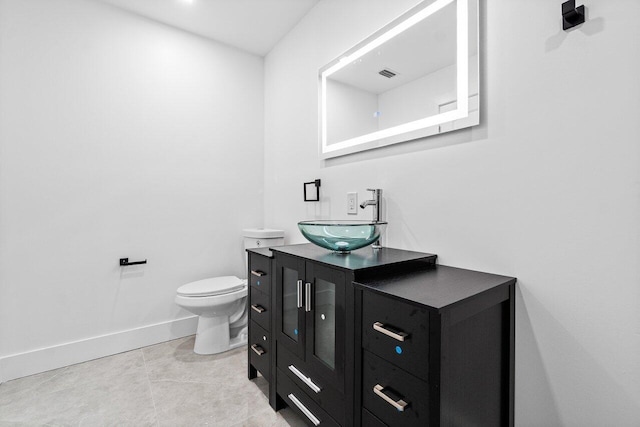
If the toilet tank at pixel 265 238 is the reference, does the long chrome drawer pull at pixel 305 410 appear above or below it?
below

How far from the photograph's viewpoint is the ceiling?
2127 mm

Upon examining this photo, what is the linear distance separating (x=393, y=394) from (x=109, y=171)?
2339 millimetres

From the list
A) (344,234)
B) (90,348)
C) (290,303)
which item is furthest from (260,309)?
(90,348)

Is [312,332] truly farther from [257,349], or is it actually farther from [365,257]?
[257,349]

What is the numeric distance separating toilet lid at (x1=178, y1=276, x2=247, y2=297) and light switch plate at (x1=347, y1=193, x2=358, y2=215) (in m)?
1.03

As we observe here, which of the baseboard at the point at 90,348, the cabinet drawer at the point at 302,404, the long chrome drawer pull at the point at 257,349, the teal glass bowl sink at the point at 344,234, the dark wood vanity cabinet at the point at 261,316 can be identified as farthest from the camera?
the baseboard at the point at 90,348

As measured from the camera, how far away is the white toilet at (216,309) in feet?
6.64

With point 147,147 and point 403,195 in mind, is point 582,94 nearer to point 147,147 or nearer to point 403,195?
point 403,195

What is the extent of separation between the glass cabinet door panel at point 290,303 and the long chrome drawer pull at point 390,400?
0.52 meters

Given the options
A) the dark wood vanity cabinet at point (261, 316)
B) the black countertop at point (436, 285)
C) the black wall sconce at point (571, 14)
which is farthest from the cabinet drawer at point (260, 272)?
the black wall sconce at point (571, 14)

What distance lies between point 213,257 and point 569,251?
7.90 ft

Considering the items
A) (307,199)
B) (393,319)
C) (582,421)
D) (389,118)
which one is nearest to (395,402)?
(393,319)

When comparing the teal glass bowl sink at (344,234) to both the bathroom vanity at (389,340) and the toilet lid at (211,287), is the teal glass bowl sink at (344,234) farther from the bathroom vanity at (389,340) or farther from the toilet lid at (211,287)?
the toilet lid at (211,287)

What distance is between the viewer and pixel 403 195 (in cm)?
149
